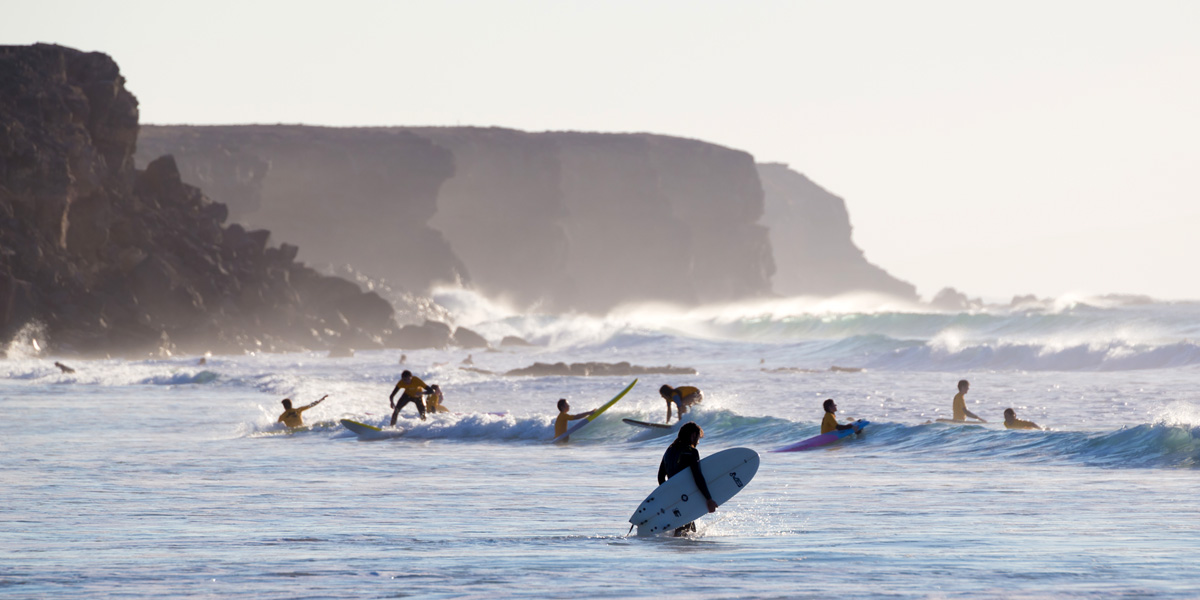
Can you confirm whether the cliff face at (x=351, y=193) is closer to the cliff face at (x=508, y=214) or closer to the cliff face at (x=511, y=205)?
the cliff face at (x=511, y=205)

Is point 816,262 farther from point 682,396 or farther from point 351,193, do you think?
point 682,396

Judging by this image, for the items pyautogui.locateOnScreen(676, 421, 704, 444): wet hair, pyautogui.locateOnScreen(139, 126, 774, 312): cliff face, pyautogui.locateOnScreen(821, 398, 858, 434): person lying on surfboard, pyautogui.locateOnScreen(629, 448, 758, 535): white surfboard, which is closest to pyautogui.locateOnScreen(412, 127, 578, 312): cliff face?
pyautogui.locateOnScreen(139, 126, 774, 312): cliff face

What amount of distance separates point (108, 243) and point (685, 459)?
174 ft

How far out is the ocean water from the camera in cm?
805

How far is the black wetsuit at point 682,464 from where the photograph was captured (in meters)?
10.3

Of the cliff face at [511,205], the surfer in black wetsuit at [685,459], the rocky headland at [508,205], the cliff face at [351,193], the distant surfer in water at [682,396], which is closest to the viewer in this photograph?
the surfer in black wetsuit at [685,459]

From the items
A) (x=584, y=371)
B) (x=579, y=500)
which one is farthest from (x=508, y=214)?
(x=579, y=500)

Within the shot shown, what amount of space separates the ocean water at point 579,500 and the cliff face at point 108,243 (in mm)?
22496

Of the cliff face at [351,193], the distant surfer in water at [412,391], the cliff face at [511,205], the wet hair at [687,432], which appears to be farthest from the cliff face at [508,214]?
the wet hair at [687,432]

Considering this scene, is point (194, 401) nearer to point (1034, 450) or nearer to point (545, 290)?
point (1034, 450)

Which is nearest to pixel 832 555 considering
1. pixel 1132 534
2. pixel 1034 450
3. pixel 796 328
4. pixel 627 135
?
pixel 1132 534

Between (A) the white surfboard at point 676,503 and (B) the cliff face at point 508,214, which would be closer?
(A) the white surfboard at point 676,503

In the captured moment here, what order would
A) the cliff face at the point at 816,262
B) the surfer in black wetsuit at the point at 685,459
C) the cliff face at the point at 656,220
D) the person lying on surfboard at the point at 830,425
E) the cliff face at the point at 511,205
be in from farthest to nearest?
the cliff face at the point at 816,262 < the cliff face at the point at 656,220 < the cliff face at the point at 511,205 < the person lying on surfboard at the point at 830,425 < the surfer in black wetsuit at the point at 685,459

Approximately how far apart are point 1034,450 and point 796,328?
219 ft
